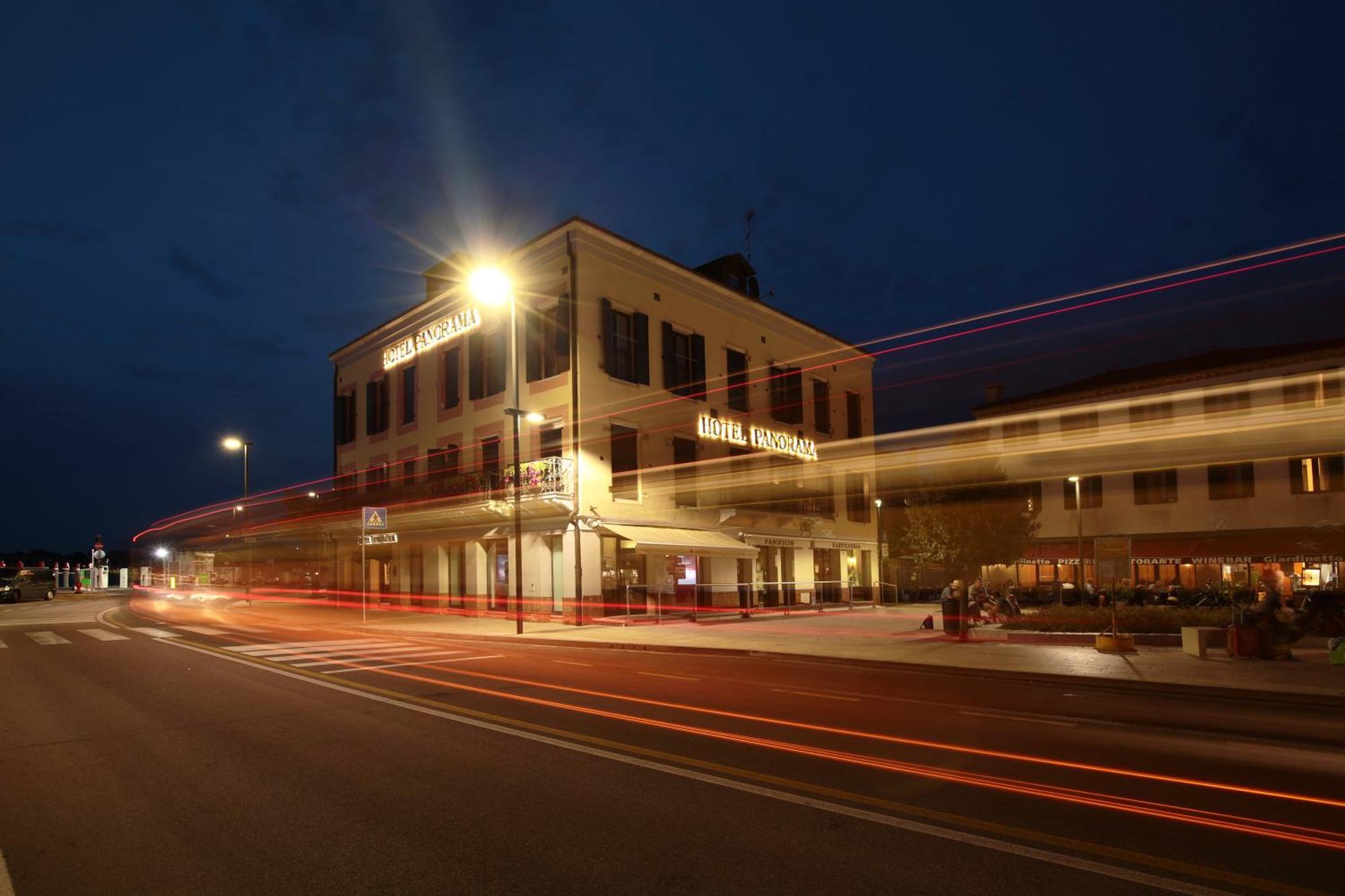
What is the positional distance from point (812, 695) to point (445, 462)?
24.1 m

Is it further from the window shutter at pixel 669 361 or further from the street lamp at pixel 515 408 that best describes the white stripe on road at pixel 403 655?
the window shutter at pixel 669 361

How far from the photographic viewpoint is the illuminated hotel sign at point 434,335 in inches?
1219

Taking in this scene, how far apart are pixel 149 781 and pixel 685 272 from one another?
2601 cm

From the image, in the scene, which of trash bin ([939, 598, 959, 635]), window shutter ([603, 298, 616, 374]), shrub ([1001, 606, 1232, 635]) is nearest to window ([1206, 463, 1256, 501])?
shrub ([1001, 606, 1232, 635])

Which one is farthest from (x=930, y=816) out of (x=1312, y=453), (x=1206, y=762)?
(x=1312, y=453)

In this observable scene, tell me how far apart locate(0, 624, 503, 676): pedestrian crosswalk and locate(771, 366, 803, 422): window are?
64.9 feet

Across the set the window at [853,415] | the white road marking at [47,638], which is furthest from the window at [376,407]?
the window at [853,415]

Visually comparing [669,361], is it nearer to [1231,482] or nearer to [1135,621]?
[1135,621]

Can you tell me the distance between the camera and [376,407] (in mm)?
37469

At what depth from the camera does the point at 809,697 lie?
1092 cm

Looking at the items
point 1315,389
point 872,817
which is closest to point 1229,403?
point 1315,389

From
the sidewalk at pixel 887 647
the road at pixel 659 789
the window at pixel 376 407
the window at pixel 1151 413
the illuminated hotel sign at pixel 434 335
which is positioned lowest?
the sidewalk at pixel 887 647

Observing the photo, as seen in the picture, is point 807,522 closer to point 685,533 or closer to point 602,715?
point 685,533

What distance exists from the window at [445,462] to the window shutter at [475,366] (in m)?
2.32
